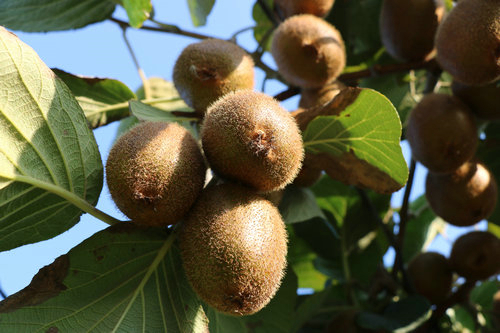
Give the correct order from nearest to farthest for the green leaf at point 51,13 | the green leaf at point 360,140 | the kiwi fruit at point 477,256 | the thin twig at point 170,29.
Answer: the green leaf at point 360,140
the green leaf at point 51,13
the thin twig at point 170,29
the kiwi fruit at point 477,256

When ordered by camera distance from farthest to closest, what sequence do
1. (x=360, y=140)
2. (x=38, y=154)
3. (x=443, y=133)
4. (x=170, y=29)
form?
(x=170, y=29), (x=443, y=133), (x=360, y=140), (x=38, y=154)

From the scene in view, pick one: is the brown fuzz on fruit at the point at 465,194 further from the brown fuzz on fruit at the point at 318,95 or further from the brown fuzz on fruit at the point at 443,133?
the brown fuzz on fruit at the point at 318,95

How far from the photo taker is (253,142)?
901 millimetres

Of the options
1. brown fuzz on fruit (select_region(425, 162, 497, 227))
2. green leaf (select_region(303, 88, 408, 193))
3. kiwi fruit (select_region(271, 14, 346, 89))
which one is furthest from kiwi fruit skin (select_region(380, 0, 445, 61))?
green leaf (select_region(303, 88, 408, 193))

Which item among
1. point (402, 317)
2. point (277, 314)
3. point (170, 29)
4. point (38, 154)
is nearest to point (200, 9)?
point (170, 29)

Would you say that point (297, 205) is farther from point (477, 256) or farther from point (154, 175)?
point (477, 256)

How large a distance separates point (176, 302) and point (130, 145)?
1.06ft

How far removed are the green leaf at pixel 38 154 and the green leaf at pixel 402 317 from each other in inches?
34.2

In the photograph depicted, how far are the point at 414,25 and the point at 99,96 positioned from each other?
89 cm

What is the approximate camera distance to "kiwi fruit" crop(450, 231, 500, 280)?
5.55 ft

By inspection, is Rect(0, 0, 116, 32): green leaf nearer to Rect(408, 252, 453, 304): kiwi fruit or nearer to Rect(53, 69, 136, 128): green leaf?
Rect(53, 69, 136, 128): green leaf

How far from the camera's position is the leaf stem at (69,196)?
96cm

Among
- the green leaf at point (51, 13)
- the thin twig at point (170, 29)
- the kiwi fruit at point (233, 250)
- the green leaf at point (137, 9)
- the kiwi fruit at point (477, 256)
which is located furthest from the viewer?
the kiwi fruit at point (477, 256)

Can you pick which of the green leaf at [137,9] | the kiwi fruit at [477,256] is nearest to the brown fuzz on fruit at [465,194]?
the kiwi fruit at [477,256]
